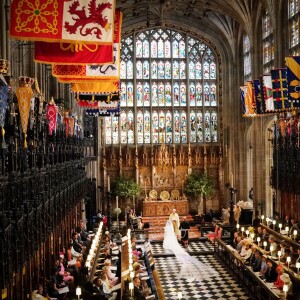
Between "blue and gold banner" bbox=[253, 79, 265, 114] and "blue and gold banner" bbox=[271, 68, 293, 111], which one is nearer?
"blue and gold banner" bbox=[271, 68, 293, 111]

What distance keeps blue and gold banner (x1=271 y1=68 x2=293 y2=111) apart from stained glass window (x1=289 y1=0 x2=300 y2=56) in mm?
5256

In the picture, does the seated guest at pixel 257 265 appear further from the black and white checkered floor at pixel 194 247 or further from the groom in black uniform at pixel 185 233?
the groom in black uniform at pixel 185 233

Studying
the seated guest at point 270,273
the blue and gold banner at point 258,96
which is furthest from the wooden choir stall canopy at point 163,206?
the seated guest at point 270,273

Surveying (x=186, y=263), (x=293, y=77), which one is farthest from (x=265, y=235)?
(x=293, y=77)

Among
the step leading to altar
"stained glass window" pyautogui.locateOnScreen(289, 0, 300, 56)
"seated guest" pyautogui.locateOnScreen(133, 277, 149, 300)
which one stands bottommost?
the step leading to altar

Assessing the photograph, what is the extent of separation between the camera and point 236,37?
102 ft

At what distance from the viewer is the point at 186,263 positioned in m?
19.6

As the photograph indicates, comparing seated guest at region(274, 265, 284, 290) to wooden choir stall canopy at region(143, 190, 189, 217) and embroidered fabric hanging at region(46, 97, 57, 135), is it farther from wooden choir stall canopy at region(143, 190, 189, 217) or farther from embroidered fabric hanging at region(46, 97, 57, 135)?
wooden choir stall canopy at region(143, 190, 189, 217)

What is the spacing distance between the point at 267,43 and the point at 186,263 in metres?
13.4

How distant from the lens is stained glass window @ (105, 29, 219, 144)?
32.3 m

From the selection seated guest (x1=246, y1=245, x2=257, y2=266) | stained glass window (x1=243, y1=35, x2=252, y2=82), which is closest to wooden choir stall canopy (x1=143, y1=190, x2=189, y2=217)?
stained glass window (x1=243, y1=35, x2=252, y2=82)

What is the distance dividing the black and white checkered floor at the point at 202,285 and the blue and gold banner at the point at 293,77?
6969 millimetres

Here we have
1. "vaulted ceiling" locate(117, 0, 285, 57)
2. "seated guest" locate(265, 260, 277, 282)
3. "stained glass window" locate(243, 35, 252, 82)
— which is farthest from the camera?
"stained glass window" locate(243, 35, 252, 82)

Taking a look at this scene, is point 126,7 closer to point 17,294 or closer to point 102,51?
point 102,51
